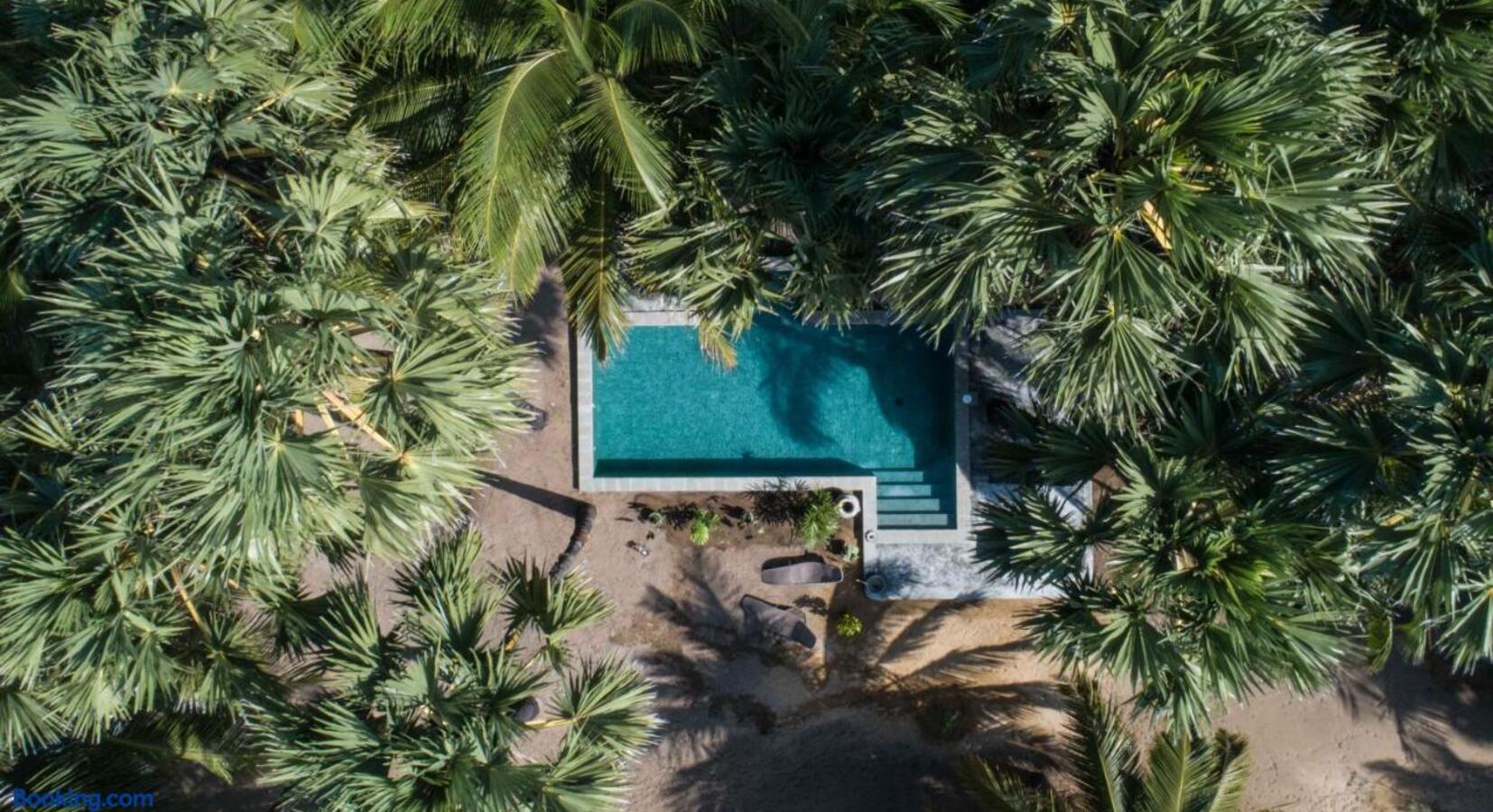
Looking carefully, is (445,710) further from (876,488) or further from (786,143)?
(876,488)

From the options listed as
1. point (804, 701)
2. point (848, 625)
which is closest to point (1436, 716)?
point (848, 625)

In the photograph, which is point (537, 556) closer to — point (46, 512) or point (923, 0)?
point (46, 512)

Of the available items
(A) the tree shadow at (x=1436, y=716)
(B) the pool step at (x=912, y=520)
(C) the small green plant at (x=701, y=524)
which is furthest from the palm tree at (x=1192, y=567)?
(A) the tree shadow at (x=1436, y=716)

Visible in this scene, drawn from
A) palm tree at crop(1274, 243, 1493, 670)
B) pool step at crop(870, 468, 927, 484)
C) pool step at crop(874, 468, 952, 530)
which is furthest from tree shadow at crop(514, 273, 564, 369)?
palm tree at crop(1274, 243, 1493, 670)

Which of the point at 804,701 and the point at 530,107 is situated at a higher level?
the point at 530,107

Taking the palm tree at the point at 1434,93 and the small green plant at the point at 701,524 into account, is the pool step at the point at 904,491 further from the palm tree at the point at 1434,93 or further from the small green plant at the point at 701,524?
the palm tree at the point at 1434,93

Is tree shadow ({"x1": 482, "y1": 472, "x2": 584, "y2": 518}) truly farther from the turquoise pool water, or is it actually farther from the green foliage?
the green foliage
